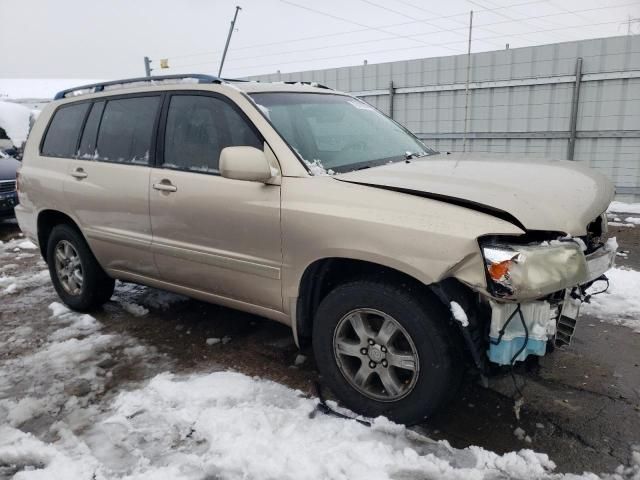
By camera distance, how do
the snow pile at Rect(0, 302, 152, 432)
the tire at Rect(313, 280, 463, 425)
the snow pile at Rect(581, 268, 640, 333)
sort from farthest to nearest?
the snow pile at Rect(581, 268, 640, 333) → the snow pile at Rect(0, 302, 152, 432) → the tire at Rect(313, 280, 463, 425)

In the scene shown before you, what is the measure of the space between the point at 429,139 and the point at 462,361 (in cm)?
835

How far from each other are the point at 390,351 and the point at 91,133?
3.06 m

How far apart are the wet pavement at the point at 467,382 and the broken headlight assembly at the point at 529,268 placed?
0.88 meters

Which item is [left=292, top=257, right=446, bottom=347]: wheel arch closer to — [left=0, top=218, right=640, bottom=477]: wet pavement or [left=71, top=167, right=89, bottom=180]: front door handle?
[left=0, top=218, right=640, bottom=477]: wet pavement

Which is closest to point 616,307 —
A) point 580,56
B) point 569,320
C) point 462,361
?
point 569,320

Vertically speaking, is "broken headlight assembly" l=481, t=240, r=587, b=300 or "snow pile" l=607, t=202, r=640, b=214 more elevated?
"broken headlight assembly" l=481, t=240, r=587, b=300

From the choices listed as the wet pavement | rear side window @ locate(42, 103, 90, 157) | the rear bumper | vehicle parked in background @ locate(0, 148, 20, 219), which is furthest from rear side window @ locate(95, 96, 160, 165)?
the rear bumper

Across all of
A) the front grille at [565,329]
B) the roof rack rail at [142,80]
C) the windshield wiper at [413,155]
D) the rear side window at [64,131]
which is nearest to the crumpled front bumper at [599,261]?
the front grille at [565,329]

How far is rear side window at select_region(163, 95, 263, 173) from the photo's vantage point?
3205mm

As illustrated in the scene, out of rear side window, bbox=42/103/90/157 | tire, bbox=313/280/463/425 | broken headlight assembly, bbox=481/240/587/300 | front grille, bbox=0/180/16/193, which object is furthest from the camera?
front grille, bbox=0/180/16/193

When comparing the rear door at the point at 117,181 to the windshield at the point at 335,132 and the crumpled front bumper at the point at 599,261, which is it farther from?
the crumpled front bumper at the point at 599,261

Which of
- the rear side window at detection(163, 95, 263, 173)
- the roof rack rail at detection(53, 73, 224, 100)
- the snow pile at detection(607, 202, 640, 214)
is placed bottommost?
the snow pile at detection(607, 202, 640, 214)

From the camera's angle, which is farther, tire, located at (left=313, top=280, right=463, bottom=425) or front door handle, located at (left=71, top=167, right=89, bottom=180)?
front door handle, located at (left=71, top=167, right=89, bottom=180)

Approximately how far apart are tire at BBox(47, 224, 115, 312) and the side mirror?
2097 mm
